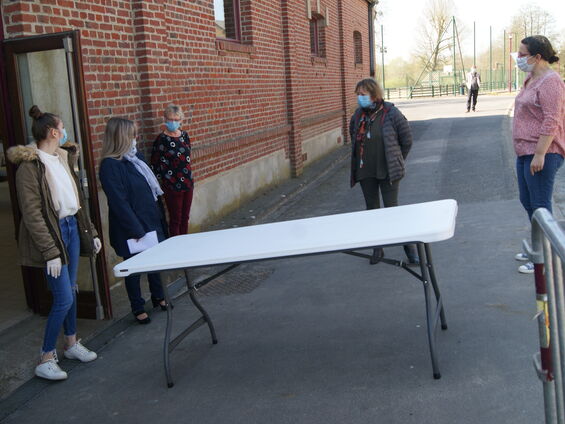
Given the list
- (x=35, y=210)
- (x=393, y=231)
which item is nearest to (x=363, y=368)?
(x=393, y=231)

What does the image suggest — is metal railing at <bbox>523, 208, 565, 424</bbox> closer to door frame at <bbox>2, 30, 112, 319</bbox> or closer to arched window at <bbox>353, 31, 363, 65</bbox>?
door frame at <bbox>2, 30, 112, 319</bbox>

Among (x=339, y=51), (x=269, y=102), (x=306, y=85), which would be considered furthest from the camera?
(x=339, y=51)

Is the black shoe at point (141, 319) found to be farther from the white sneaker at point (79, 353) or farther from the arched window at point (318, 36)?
the arched window at point (318, 36)

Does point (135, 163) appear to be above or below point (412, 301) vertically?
above

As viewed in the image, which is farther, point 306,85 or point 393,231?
point 306,85

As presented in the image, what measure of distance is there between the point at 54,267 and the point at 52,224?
300 mm

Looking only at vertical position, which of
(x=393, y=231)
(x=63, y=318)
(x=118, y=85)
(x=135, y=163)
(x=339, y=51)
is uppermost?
(x=339, y=51)

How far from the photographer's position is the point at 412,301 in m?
5.50

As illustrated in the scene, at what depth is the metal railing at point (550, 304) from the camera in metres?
2.13

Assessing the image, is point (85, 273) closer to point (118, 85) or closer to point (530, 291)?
point (118, 85)

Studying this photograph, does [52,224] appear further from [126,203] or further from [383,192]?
[383,192]

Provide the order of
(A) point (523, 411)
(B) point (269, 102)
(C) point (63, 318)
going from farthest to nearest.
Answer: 1. (B) point (269, 102)
2. (C) point (63, 318)
3. (A) point (523, 411)

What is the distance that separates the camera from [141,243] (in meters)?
5.21

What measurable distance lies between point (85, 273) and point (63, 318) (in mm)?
1071
